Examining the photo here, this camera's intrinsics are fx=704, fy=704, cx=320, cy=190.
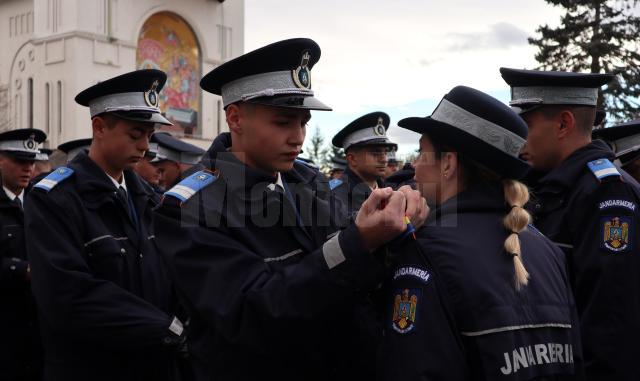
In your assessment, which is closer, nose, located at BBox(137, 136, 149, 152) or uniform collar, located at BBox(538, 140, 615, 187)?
uniform collar, located at BBox(538, 140, 615, 187)

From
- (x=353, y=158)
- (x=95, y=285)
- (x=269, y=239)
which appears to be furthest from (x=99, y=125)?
(x=353, y=158)

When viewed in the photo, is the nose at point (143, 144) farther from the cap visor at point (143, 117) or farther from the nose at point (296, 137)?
the nose at point (296, 137)

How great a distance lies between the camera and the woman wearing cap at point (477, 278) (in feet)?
8.05

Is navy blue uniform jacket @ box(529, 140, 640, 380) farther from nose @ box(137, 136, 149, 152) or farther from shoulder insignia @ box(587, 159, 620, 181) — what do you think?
nose @ box(137, 136, 149, 152)

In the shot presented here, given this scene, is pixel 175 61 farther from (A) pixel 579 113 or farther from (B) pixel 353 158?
(A) pixel 579 113

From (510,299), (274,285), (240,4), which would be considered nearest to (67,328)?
(274,285)

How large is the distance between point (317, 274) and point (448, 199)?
702mm

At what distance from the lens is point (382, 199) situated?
250 centimetres

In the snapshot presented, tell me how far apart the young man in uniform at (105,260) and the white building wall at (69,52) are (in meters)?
28.4

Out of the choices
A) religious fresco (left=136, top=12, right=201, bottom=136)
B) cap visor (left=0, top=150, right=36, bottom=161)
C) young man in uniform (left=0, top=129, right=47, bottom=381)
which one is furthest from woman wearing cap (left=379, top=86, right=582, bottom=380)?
religious fresco (left=136, top=12, right=201, bottom=136)

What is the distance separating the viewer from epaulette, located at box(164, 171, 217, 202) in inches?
112

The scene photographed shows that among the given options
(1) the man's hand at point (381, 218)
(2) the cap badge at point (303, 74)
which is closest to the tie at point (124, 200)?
(2) the cap badge at point (303, 74)

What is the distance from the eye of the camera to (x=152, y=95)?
4859mm

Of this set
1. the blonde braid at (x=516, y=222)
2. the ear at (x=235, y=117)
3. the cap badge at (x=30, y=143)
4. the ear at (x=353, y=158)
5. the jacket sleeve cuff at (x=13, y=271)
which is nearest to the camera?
the blonde braid at (x=516, y=222)
